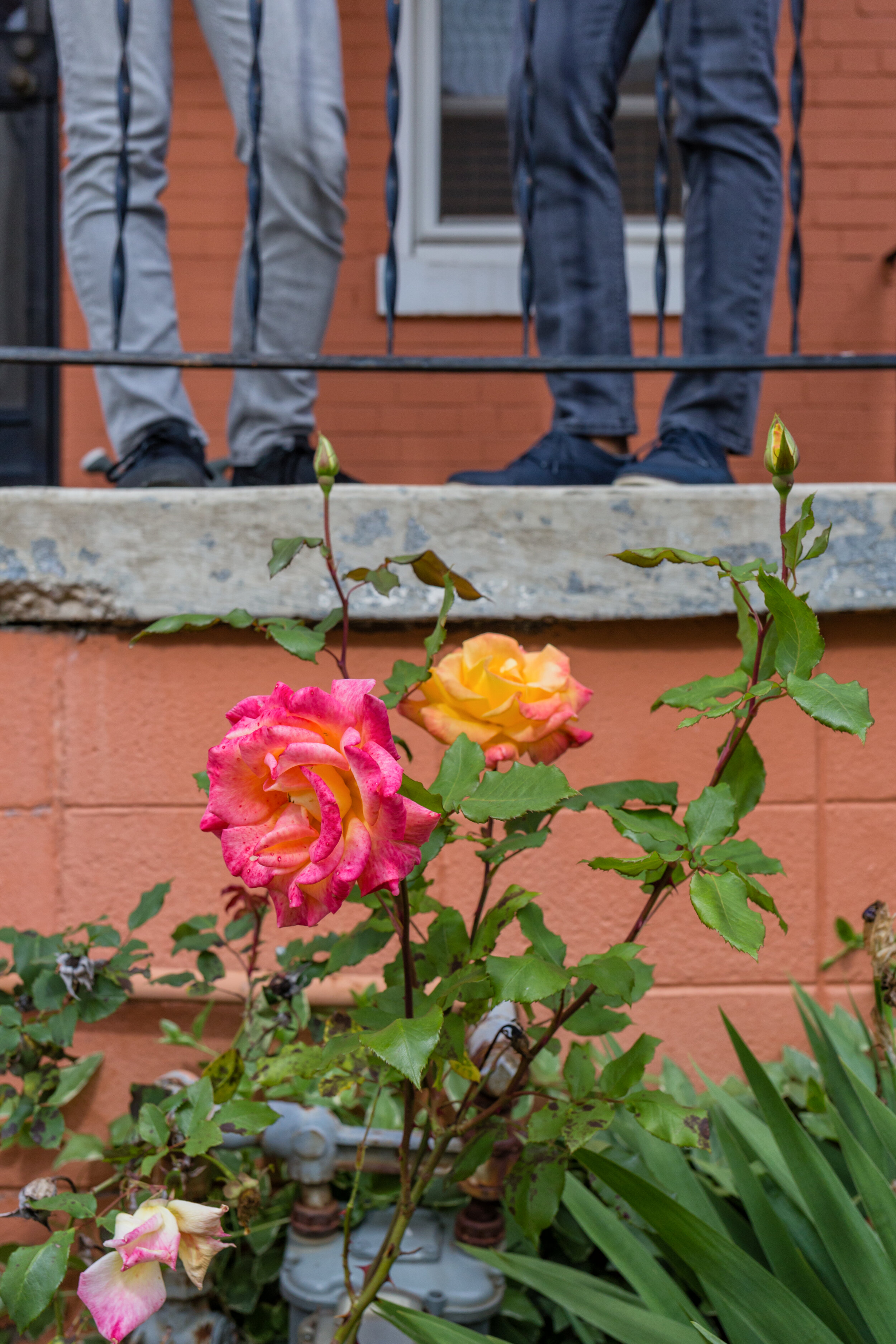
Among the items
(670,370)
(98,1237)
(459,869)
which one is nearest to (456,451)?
(670,370)

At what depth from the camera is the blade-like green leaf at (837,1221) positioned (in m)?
0.84

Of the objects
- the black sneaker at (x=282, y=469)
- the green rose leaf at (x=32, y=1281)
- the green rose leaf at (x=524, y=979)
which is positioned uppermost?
the black sneaker at (x=282, y=469)

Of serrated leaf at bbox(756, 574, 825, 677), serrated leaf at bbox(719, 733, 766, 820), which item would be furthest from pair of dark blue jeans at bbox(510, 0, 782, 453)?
serrated leaf at bbox(756, 574, 825, 677)

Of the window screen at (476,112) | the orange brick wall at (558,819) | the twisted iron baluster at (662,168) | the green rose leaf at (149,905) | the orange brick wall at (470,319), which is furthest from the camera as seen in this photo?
the window screen at (476,112)

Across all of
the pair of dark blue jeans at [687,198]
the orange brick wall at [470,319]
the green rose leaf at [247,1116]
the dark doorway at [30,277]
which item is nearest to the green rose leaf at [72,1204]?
the green rose leaf at [247,1116]

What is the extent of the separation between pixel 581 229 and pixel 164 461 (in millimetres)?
793

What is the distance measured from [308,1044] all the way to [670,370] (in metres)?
1.09

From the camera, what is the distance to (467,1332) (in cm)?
83

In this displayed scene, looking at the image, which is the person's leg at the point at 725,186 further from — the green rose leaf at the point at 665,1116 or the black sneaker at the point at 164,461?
the green rose leaf at the point at 665,1116

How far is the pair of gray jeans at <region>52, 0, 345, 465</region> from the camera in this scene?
1.63m

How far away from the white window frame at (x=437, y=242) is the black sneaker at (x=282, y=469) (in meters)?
1.61

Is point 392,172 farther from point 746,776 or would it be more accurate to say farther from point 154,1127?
point 154,1127

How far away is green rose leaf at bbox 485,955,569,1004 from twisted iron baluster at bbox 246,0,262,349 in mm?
1096

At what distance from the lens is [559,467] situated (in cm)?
166
